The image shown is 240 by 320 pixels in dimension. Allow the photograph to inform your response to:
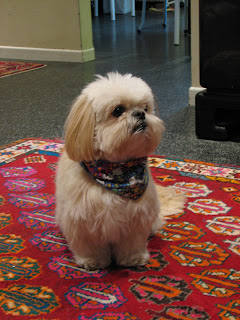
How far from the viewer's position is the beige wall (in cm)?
476


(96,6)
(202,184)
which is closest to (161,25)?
(96,6)

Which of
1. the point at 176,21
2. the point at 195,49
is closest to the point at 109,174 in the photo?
the point at 195,49

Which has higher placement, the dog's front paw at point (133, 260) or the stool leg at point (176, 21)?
the stool leg at point (176, 21)

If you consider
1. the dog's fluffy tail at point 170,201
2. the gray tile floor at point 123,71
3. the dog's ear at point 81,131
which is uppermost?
the dog's ear at point 81,131

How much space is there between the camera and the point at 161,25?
7.43 meters

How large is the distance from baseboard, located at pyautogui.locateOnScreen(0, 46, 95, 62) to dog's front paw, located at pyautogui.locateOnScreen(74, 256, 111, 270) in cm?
370

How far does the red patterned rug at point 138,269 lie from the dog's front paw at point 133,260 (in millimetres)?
21

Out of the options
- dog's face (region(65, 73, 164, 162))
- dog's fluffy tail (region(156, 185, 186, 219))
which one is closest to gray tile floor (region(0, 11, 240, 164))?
dog's fluffy tail (region(156, 185, 186, 219))

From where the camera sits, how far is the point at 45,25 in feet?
16.3

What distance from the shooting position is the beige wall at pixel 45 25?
4758 millimetres

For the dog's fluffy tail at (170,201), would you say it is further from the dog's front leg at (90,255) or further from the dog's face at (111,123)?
the dog's face at (111,123)

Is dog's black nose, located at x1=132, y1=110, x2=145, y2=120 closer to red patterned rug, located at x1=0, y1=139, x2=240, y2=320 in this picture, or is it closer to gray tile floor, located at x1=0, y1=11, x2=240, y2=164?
red patterned rug, located at x1=0, y1=139, x2=240, y2=320

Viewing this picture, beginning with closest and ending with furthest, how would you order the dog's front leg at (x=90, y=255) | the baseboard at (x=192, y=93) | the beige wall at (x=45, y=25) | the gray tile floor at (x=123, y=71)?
the dog's front leg at (x=90, y=255) < the gray tile floor at (x=123, y=71) < the baseboard at (x=192, y=93) < the beige wall at (x=45, y=25)

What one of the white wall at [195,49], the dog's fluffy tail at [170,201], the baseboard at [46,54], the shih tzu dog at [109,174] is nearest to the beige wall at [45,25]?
the baseboard at [46,54]
